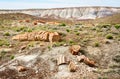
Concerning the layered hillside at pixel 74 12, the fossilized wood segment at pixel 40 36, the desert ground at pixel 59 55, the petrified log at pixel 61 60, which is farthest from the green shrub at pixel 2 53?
the layered hillside at pixel 74 12

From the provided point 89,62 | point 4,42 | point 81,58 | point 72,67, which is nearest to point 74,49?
point 81,58

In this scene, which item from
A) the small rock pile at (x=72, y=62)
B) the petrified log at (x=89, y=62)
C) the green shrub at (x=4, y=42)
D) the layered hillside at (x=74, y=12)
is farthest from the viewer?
the layered hillside at (x=74, y=12)

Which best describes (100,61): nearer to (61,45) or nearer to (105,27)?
(61,45)

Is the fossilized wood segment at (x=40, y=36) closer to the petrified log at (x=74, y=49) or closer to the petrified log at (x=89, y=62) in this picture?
the petrified log at (x=74, y=49)

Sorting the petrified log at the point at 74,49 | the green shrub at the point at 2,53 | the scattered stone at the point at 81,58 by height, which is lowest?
the green shrub at the point at 2,53

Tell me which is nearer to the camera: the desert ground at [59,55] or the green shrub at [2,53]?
the desert ground at [59,55]

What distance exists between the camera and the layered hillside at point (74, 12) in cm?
16150

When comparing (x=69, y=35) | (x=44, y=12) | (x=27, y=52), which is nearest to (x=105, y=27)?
(x=69, y=35)

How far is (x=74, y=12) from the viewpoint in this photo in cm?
17025

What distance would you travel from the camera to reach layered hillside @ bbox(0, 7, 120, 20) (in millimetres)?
161500

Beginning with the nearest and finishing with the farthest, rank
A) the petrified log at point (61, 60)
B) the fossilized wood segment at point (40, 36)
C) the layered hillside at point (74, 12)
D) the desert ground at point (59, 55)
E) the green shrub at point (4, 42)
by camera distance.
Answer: the desert ground at point (59, 55), the petrified log at point (61, 60), the fossilized wood segment at point (40, 36), the green shrub at point (4, 42), the layered hillside at point (74, 12)

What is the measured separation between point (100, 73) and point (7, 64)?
6.98m

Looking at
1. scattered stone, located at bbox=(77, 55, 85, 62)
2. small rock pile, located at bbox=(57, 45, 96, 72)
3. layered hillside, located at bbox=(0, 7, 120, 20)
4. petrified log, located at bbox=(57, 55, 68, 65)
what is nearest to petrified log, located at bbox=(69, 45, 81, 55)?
small rock pile, located at bbox=(57, 45, 96, 72)

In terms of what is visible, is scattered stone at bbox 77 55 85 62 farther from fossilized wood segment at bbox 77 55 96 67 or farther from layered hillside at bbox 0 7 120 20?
layered hillside at bbox 0 7 120 20
